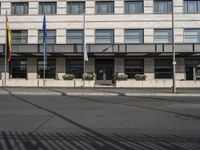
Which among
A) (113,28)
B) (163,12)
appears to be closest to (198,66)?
(163,12)

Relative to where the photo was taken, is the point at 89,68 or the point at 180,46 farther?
the point at 89,68

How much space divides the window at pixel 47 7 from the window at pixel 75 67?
7336 mm

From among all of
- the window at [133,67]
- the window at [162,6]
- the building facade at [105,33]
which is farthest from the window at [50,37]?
the window at [162,6]

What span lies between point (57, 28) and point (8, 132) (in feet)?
102

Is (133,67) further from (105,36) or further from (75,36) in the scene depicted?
(75,36)

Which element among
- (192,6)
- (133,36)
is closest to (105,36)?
(133,36)

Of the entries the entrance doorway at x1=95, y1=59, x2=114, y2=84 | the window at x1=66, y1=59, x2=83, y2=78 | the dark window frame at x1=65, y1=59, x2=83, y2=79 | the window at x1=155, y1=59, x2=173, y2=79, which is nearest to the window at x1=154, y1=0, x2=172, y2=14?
the window at x1=155, y1=59, x2=173, y2=79

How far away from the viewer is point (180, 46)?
3419 centimetres

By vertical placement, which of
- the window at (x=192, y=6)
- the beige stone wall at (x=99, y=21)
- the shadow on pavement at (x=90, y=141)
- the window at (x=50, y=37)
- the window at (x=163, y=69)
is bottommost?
the shadow on pavement at (x=90, y=141)

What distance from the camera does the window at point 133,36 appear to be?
124ft

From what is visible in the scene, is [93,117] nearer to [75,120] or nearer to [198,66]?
[75,120]

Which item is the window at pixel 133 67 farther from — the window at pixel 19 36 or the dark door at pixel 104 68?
the window at pixel 19 36

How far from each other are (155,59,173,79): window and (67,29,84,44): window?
10.8 meters

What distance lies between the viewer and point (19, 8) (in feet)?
130
